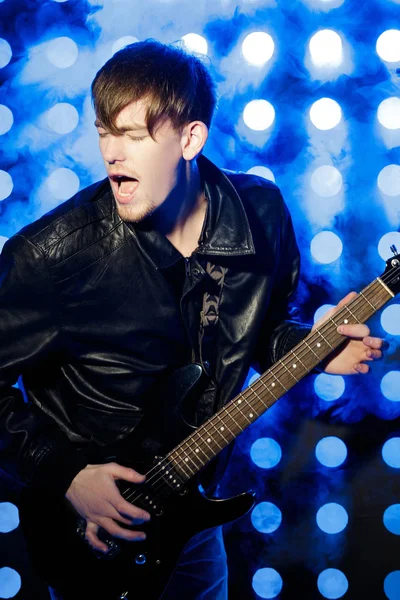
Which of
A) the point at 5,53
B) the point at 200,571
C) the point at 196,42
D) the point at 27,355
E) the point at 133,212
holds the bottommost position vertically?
the point at 200,571

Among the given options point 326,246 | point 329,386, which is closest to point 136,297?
point 326,246

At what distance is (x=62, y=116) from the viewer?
2137mm

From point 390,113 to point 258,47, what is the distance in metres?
0.49

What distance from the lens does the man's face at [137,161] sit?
1646mm

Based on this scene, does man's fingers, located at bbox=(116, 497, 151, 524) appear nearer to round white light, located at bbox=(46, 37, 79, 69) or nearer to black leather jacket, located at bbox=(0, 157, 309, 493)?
black leather jacket, located at bbox=(0, 157, 309, 493)

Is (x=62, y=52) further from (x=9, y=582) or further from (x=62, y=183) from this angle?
(x=9, y=582)

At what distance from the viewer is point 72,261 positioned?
66.3 inches

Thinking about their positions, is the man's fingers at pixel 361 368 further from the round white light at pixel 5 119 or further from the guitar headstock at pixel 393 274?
the round white light at pixel 5 119

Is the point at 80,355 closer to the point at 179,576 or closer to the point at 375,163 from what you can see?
the point at 179,576

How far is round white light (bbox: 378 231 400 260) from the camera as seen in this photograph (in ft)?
7.27

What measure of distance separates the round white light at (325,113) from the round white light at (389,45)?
222 mm

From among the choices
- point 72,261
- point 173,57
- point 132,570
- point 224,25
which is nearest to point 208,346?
point 72,261

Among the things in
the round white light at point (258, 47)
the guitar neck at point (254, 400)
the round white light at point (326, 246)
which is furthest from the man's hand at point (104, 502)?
the round white light at point (258, 47)

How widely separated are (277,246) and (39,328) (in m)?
0.74
